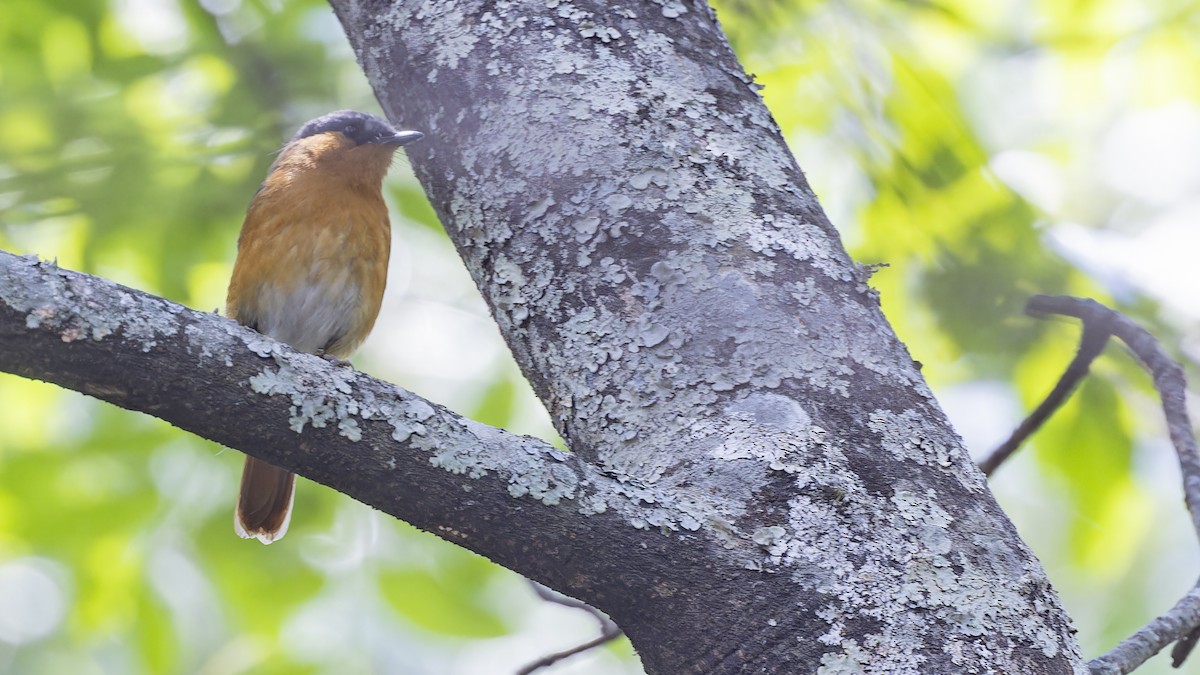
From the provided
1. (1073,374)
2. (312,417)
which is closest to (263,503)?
(312,417)

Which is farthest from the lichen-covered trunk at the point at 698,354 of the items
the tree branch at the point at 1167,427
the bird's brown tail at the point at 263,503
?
the bird's brown tail at the point at 263,503

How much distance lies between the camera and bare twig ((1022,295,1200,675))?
160cm

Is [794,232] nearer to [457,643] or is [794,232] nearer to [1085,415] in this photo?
[1085,415]

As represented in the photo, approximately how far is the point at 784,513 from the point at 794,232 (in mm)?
532

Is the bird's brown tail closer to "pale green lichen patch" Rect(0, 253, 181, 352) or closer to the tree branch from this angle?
"pale green lichen patch" Rect(0, 253, 181, 352)

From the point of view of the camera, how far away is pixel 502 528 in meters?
1.36

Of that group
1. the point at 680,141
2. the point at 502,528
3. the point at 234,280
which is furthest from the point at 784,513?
the point at 234,280

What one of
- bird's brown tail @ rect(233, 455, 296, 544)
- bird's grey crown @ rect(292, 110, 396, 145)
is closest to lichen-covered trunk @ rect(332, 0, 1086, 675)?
bird's grey crown @ rect(292, 110, 396, 145)

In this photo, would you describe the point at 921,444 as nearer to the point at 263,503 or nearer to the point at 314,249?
the point at 263,503

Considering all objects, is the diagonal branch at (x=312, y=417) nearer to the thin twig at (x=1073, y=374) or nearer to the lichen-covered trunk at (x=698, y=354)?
the lichen-covered trunk at (x=698, y=354)

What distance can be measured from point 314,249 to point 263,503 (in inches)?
34.6

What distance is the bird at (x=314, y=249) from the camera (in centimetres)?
368

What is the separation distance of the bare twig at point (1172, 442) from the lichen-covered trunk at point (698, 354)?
0.63 ft

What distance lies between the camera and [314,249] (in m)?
3.77
